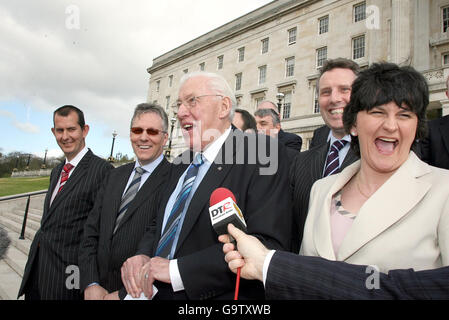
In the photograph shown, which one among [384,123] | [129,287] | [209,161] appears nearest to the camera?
[384,123]

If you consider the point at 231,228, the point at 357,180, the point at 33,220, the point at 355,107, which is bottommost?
the point at 33,220

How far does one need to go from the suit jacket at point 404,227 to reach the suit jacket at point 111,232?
1.85m

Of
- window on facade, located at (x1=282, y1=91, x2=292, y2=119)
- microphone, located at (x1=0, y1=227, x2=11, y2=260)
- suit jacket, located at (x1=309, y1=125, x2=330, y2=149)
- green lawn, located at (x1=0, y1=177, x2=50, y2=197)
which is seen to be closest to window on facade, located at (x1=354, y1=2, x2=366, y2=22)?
window on facade, located at (x1=282, y1=91, x2=292, y2=119)

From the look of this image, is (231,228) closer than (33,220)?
Yes

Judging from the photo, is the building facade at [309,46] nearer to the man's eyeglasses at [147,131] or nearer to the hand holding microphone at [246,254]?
the man's eyeglasses at [147,131]

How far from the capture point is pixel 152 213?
3.03m

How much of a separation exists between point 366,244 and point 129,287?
1.62 m

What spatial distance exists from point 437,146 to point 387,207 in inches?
65.3

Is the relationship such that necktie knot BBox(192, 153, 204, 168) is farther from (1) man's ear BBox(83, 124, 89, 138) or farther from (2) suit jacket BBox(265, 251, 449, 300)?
(1) man's ear BBox(83, 124, 89, 138)

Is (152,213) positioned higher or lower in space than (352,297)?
higher

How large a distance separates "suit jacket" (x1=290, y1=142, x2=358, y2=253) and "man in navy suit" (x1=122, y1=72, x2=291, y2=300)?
0.42 metres

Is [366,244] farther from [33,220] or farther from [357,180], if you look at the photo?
[33,220]
